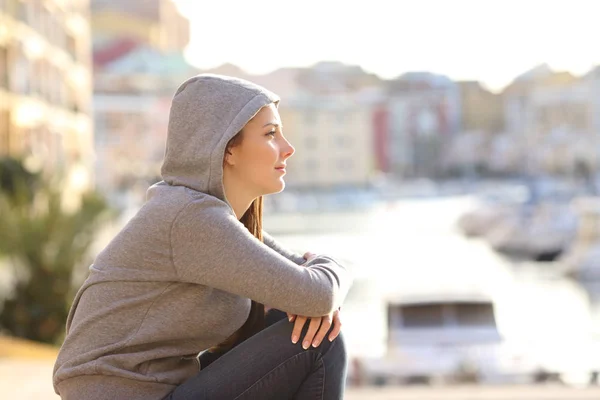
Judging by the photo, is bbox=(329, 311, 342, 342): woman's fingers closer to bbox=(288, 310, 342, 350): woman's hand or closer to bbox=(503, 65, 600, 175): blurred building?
bbox=(288, 310, 342, 350): woman's hand

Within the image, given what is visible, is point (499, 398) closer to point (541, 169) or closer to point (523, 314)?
point (523, 314)

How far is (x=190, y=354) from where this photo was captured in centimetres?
160

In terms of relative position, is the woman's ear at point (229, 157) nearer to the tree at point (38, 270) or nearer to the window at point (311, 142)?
the tree at point (38, 270)

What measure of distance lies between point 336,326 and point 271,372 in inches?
5.7

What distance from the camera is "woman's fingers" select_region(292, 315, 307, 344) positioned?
1.56m

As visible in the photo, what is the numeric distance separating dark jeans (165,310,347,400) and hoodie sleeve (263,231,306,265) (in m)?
0.29

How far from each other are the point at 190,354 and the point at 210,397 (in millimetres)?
95

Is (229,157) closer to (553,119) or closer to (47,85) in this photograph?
(47,85)

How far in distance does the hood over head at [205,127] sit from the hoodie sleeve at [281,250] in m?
0.31

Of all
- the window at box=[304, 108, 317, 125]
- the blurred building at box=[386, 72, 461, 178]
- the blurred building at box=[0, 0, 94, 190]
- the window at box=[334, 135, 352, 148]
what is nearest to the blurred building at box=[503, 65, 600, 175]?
the blurred building at box=[386, 72, 461, 178]

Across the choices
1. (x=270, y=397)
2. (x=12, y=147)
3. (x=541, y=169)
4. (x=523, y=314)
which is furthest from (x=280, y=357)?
(x=541, y=169)

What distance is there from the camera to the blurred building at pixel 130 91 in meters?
57.1

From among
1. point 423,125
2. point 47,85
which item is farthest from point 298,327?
point 423,125

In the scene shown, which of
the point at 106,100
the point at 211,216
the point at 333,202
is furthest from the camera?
the point at 106,100
